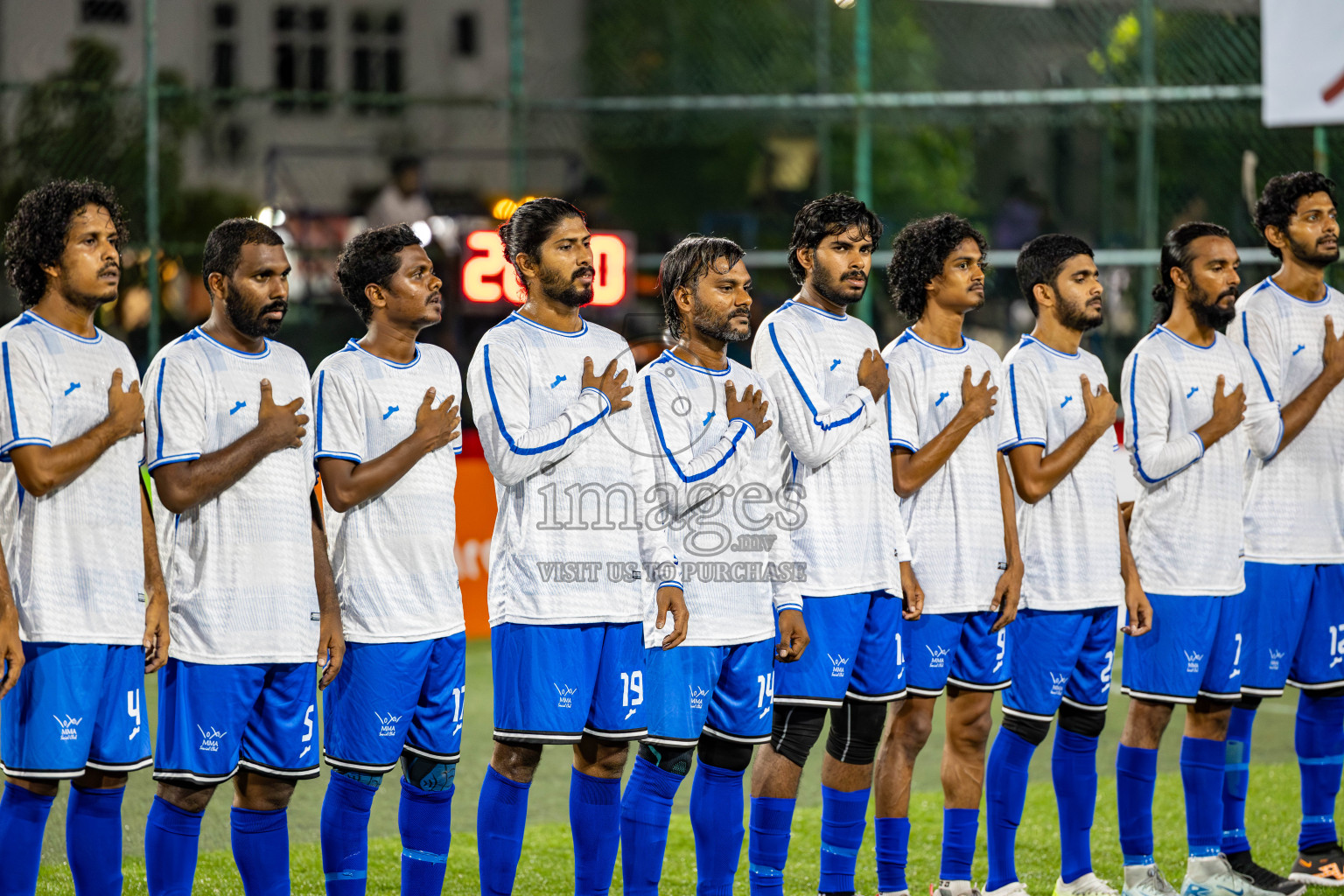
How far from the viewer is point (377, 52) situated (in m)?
17.0

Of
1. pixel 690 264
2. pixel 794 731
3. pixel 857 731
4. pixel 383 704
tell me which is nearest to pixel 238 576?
pixel 383 704

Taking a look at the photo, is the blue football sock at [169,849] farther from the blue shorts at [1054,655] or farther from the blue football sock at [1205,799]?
the blue football sock at [1205,799]

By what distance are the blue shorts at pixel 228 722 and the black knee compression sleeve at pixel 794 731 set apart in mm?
1482

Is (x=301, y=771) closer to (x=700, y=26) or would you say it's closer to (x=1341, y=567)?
(x=1341, y=567)

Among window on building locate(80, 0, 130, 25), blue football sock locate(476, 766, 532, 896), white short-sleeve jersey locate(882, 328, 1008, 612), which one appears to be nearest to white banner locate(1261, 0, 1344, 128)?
white short-sleeve jersey locate(882, 328, 1008, 612)

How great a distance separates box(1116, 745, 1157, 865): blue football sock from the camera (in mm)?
5410

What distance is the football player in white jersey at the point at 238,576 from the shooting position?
4266mm

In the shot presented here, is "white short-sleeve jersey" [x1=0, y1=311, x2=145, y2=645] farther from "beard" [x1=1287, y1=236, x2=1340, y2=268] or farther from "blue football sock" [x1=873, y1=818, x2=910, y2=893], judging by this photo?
"beard" [x1=1287, y1=236, x2=1340, y2=268]

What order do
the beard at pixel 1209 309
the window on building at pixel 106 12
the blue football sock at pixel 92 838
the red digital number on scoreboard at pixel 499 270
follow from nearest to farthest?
1. the blue football sock at pixel 92 838
2. the beard at pixel 1209 309
3. the red digital number on scoreboard at pixel 499 270
4. the window on building at pixel 106 12

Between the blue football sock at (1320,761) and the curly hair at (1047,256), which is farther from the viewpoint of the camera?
the blue football sock at (1320,761)

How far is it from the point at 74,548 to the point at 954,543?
2710 millimetres

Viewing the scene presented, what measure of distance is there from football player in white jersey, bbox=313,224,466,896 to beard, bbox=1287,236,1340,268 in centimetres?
334

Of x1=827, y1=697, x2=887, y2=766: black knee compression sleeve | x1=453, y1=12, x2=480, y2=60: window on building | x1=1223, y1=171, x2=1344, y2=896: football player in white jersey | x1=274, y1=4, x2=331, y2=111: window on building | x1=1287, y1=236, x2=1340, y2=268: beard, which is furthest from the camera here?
x1=453, y1=12, x2=480, y2=60: window on building

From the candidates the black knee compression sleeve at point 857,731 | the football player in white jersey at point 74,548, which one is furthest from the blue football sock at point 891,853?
the football player in white jersey at point 74,548
